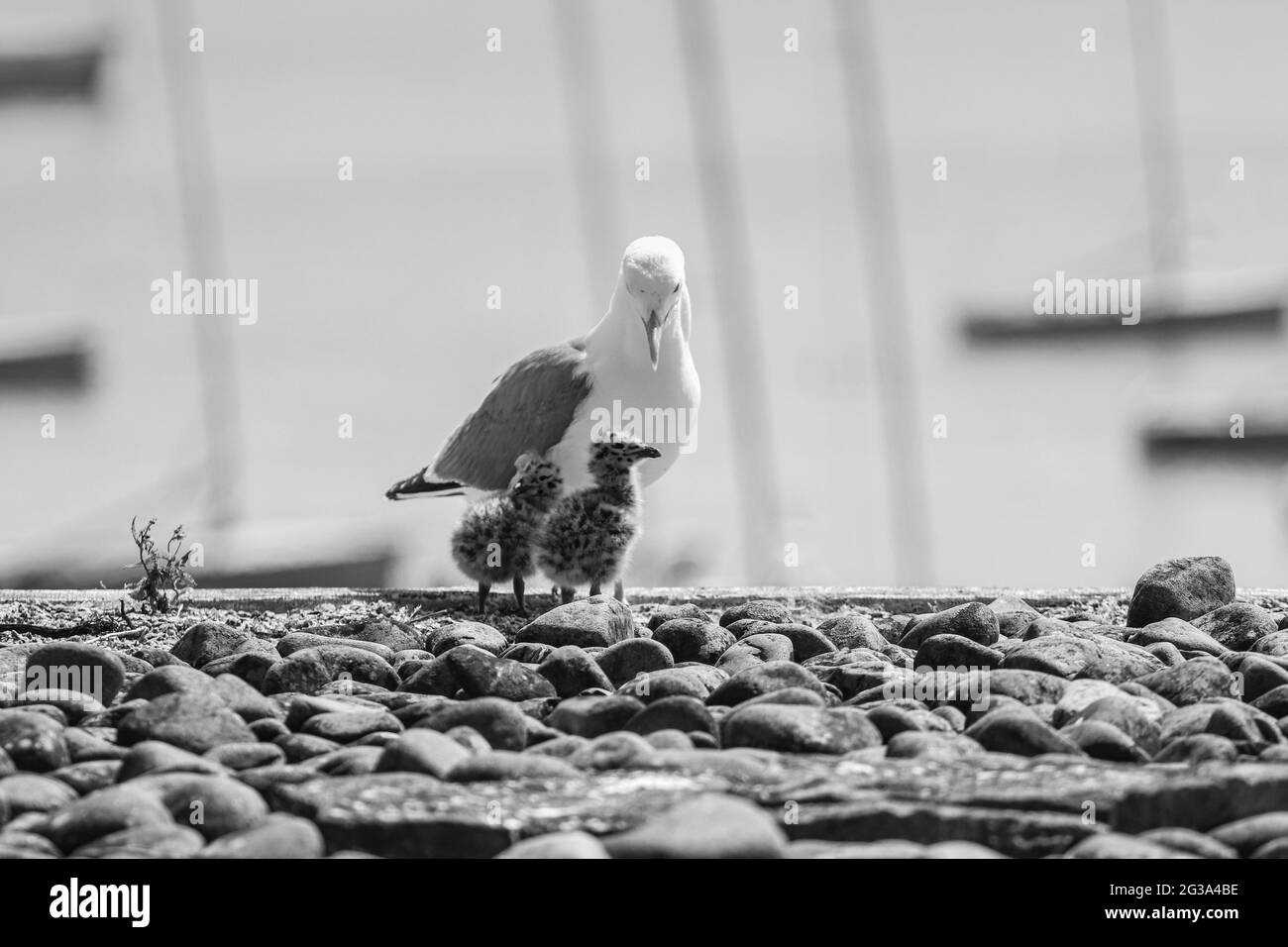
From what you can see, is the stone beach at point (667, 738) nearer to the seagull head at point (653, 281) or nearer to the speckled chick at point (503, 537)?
the speckled chick at point (503, 537)

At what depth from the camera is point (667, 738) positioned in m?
3.23

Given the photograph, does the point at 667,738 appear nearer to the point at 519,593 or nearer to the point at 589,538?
the point at 589,538

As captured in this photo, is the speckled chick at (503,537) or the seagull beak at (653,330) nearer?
the speckled chick at (503,537)

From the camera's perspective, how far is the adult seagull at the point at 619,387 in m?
5.66

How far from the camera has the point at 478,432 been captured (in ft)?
20.0

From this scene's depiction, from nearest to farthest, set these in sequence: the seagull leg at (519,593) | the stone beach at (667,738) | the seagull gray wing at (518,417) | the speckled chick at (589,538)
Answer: the stone beach at (667,738) → the speckled chick at (589,538) → the seagull leg at (519,593) → the seagull gray wing at (518,417)

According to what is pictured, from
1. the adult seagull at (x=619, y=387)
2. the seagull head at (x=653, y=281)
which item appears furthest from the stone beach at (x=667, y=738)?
the seagull head at (x=653, y=281)

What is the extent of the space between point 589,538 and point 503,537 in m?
0.27

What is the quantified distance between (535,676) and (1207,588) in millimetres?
2075

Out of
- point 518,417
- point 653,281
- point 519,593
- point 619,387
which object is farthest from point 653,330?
point 519,593

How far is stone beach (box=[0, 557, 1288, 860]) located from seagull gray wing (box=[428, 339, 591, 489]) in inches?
49.4

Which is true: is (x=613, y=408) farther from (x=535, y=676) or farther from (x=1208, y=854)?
(x=1208, y=854)

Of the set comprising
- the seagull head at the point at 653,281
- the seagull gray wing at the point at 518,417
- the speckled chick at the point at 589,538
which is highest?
the seagull head at the point at 653,281
